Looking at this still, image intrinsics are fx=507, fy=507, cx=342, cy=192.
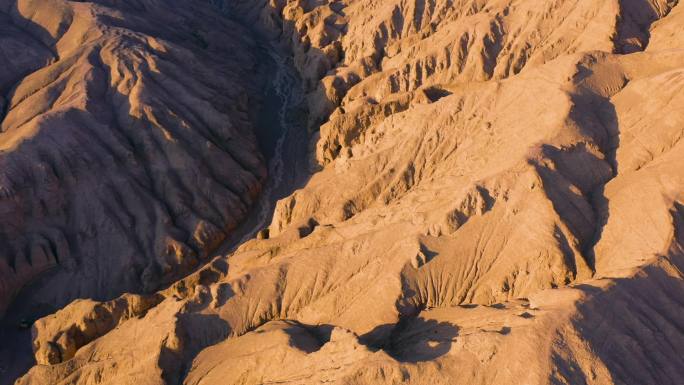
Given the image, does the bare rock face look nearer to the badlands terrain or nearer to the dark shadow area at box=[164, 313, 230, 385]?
the badlands terrain

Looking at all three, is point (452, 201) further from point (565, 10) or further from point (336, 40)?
point (336, 40)

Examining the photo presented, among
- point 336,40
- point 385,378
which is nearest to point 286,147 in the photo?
point 336,40

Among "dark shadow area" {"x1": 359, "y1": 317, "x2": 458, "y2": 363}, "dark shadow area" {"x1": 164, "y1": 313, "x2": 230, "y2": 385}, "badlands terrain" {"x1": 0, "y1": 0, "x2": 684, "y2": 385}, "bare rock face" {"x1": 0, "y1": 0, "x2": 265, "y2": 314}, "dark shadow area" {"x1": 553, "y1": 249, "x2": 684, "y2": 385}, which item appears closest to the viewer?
"dark shadow area" {"x1": 553, "y1": 249, "x2": 684, "y2": 385}

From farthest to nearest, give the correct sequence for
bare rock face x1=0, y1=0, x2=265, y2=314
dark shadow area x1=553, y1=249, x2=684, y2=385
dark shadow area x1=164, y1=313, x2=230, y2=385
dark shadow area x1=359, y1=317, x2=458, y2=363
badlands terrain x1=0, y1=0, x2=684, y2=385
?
1. bare rock face x1=0, y1=0, x2=265, y2=314
2. dark shadow area x1=164, y1=313, x2=230, y2=385
3. badlands terrain x1=0, y1=0, x2=684, y2=385
4. dark shadow area x1=359, y1=317, x2=458, y2=363
5. dark shadow area x1=553, y1=249, x2=684, y2=385

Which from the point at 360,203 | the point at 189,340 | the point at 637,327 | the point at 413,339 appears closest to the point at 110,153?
the point at 189,340

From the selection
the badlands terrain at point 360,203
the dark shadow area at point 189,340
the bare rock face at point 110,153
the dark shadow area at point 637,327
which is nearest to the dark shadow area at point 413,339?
the badlands terrain at point 360,203

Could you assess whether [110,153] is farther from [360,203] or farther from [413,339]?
[413,339]

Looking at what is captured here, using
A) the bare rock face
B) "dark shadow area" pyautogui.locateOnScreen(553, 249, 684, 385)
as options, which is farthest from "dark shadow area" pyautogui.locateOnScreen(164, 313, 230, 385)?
"dark shadow area" pyautogui.locateOnScreen(553, 249, 684, 385)

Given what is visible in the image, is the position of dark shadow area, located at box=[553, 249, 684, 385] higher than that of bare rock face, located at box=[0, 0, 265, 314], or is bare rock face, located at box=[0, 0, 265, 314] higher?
bare rock face, located at box=[0, 0, 265, 314]
